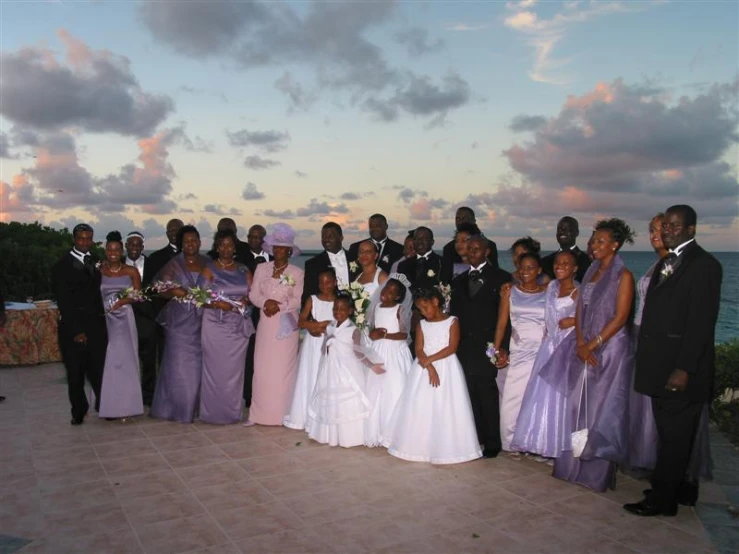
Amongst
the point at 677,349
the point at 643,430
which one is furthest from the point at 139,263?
the point at 677,349

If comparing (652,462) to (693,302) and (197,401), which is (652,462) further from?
(197,401)

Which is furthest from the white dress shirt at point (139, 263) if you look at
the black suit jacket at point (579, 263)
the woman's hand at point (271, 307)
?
the black suit jacket at point (579, 263)

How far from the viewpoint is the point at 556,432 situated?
589 cm

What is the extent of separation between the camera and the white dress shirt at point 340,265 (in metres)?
7.85

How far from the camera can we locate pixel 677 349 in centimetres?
498

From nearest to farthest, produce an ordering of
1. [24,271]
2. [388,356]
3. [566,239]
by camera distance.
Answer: [388,356] → [566,239] → [24,271]

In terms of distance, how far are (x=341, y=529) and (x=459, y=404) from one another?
1.94 m

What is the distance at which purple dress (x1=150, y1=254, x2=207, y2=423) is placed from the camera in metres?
7.74

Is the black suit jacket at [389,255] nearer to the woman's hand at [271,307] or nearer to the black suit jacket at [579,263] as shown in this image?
the woman's hand at [271,307]

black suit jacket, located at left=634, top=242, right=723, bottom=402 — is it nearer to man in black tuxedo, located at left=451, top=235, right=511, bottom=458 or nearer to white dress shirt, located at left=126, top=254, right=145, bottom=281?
man in black tuxedo, located at left=451, top=235, right=511, bottom=458

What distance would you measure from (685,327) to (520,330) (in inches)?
68.2

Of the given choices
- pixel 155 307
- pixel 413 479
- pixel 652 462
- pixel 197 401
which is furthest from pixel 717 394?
pixel 155 307

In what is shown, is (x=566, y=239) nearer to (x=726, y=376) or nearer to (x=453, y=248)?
(x=453, y=248)

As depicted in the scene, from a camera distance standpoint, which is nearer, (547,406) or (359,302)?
(547,406)
